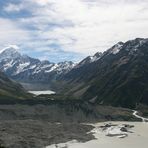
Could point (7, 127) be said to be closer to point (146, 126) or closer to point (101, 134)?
point (101, 134)

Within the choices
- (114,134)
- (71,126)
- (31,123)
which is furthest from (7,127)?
(114,134)

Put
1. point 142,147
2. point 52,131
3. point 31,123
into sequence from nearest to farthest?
point 142,147, point 52,131, point 31,123

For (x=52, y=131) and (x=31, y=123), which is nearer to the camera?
(x=52, y=131)

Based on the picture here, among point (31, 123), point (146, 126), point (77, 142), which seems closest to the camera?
point (77, 142)

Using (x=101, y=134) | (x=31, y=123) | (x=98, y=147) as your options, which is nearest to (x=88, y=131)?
(x=101, y=134)

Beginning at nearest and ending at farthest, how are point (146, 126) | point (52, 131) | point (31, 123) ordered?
point (52, 131), point (31, 123), point (146, 126)

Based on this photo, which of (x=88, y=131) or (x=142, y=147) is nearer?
(x=142, y=147)

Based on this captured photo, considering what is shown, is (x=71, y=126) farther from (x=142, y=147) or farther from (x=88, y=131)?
(x=142, y=147)

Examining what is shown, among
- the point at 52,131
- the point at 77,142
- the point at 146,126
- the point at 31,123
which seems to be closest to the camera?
the point at 77,142
